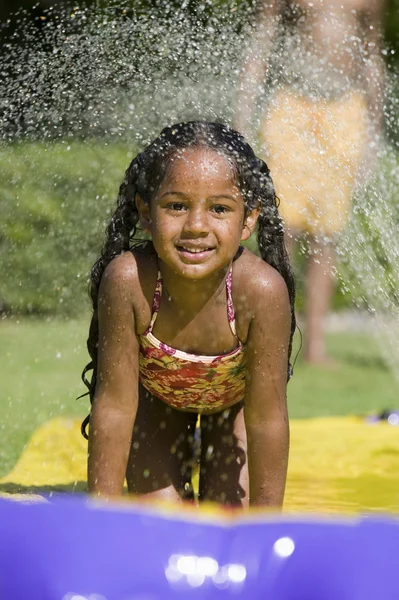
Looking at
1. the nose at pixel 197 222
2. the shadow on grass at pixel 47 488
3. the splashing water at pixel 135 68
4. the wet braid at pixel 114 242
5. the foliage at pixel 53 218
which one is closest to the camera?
the nose at pixel 197 222

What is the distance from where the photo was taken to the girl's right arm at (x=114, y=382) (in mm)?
2498

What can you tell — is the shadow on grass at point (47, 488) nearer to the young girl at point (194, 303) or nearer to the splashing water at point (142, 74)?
the young girl at point (194, 303)

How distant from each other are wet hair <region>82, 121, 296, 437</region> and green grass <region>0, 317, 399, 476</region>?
1.19 metres

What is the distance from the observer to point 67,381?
5816mm

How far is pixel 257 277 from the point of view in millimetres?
2543

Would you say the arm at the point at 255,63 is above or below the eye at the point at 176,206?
below

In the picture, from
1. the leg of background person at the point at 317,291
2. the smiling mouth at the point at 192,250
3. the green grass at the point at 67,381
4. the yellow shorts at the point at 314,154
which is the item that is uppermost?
the smiling mouth at the point at 192,250

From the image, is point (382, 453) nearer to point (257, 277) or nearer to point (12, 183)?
point (257, 277)

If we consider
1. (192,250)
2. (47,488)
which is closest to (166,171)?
(192,250)

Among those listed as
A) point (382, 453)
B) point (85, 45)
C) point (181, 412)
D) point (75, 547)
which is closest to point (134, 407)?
point (181, 412)

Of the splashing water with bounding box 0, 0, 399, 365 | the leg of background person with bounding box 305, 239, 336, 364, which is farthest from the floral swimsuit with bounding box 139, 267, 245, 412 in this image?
the leg of background person with bounding box 305, 239, 336, 364

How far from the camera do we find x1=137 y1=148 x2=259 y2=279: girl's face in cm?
246

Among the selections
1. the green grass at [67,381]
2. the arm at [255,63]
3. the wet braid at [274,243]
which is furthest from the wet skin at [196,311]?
the arm at [255,63]

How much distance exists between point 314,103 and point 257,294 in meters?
2.67
